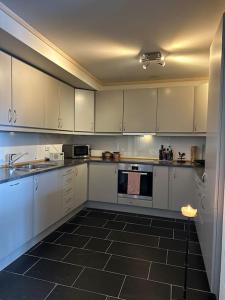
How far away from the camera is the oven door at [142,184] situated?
3650 millimetres

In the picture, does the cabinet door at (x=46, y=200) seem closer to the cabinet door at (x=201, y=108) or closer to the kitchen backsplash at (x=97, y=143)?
the kitchen backsplash at (x=97, y=143)

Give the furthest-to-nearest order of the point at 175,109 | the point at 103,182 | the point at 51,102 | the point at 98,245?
the point at 103,182, the point at 175,109, the point at 51,102, the point at 98,245

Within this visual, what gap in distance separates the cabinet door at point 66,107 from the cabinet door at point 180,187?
1.86 m

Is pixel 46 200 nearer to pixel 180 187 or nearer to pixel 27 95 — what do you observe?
pixel 27 95

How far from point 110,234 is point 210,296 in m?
1.39

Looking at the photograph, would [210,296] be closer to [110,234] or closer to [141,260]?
[141,260]

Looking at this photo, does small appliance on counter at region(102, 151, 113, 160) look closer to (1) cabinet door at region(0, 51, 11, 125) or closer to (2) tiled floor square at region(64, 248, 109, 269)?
(2) tiled floor square at region(64, 248, 109, 269)

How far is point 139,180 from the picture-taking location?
368 centimetres

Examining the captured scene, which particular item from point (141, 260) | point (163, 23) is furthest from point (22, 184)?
point (163, 23)

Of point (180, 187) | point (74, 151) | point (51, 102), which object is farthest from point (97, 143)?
point (180, 187)

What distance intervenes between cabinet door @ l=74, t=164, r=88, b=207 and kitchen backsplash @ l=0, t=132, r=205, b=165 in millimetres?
618

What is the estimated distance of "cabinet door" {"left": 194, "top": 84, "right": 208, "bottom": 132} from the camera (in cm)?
358

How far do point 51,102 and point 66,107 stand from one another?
18.3 inches

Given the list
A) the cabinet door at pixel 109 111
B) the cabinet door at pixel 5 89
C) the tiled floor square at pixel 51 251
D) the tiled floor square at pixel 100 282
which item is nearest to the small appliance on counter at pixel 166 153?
the cabinet door at pixel 109 111
